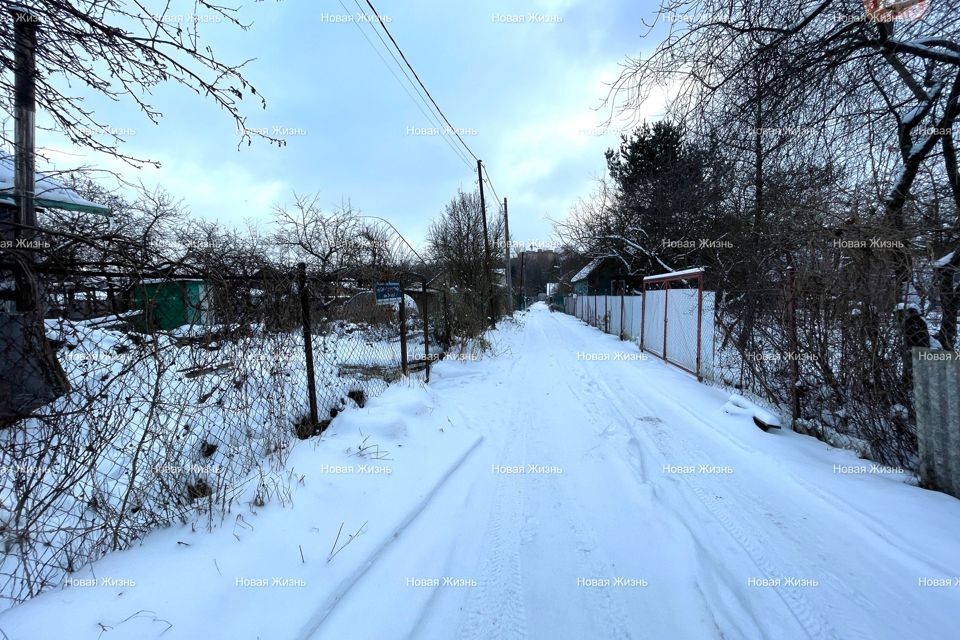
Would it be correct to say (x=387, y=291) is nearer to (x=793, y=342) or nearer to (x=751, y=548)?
(x=751, y=548)

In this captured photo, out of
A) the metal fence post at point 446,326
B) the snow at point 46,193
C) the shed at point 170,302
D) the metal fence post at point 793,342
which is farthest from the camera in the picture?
the metal fence post at point 446,326

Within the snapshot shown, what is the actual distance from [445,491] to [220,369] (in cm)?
215

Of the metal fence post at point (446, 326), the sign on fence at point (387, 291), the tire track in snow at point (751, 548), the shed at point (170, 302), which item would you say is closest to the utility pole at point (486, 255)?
the metal fence post at point (446, 326)

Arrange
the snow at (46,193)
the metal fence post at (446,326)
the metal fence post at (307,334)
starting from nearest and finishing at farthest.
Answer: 1. the metal fence post at (307,334)
2. the snow at (46,193)
3. the metal fence post at (446,326)

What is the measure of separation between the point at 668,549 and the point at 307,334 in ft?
12.6

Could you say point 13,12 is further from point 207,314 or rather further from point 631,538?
point 631,538

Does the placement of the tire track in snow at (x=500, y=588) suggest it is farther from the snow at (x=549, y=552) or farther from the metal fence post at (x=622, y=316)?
the metal fence post at (x=622, y=316)

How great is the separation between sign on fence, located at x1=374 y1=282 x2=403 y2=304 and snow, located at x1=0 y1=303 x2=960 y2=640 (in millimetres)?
2050

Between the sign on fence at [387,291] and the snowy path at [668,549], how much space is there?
2.78 m

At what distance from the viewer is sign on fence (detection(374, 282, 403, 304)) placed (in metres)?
5.82

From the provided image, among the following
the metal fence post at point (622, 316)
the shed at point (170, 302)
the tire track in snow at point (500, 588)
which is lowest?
the tire track in snow at point (500, 588)

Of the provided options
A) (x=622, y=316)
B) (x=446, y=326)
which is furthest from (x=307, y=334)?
(x=622, y=316)

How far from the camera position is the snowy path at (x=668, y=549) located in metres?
2.02

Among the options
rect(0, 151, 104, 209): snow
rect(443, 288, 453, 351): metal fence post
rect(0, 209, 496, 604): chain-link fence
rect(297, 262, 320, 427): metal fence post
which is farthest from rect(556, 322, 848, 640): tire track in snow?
rect(0, 151, 104, 209): snow
